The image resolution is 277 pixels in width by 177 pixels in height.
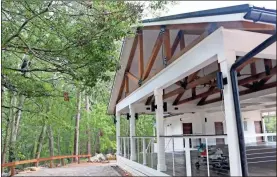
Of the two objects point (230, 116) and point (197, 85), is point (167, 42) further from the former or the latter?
point (230, 116)

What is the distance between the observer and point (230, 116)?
3.30 metres

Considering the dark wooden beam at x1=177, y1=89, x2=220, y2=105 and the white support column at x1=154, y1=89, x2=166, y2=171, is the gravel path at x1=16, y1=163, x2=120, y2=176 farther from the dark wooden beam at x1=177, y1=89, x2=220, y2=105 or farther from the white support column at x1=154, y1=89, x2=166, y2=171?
the white support column at x1=154, y1=89, x2=166, y2=171

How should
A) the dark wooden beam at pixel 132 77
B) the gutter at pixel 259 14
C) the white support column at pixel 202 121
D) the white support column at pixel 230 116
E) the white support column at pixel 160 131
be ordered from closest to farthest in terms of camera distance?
the gutter at pixel 259 14 → the white support column at pixel 230 116 → the white support column at pixel 160 131 → the dark wooden beam at pixel 132 77 → the white support column at pixel 202 121

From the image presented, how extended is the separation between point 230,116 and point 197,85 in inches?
153

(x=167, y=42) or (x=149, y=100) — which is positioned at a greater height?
(x=167, y=42)

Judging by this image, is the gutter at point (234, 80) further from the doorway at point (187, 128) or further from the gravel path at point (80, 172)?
the doorway at point (187, 128)

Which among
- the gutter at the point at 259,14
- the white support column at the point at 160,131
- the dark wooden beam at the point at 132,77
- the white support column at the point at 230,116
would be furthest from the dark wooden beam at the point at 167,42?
the gutter at the point at 259,14

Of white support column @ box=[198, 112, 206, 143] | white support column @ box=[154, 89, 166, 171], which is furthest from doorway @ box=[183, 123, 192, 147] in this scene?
white support column @ box=[154, 89, 166, 171]

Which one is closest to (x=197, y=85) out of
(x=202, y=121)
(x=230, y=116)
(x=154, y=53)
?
(x=154, y=53)

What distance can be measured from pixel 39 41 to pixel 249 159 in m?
5.46

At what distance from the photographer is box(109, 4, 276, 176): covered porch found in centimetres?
336

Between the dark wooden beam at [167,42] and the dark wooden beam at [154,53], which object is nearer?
the dark wooden beam at [167,42]

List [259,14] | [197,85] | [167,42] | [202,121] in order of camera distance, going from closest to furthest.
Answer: [259,14] < [167,42] < [197,85] < [202,121]

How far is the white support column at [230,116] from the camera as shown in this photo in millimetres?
3201
